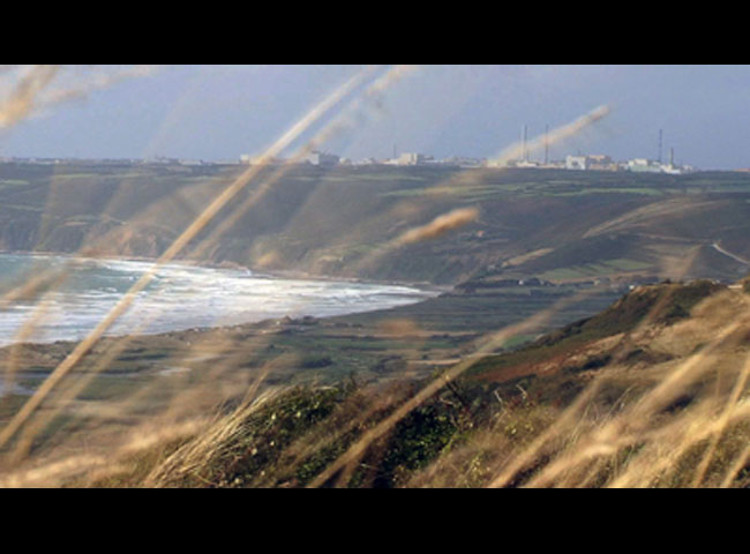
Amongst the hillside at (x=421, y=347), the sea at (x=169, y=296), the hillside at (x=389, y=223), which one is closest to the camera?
the hillside at (x=421, y=347)

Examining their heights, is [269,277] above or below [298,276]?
above

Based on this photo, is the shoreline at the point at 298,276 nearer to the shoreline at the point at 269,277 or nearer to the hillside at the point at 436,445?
the shoreline at the point at 269,277

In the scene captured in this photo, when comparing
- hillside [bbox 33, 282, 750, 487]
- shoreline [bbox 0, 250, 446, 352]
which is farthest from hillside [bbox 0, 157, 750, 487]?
shoreline [bbox 0, 250, 446, 352]

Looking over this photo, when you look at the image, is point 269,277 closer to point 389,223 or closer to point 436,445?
point 389,223

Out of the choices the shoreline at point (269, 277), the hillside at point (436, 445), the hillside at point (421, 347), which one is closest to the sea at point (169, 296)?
the shoreline at point (269, 277)

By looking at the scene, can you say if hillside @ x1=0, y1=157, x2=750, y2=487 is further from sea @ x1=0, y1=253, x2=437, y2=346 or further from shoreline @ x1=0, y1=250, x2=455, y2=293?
sea @ x1=0, y1=253, x2=437, y2=346

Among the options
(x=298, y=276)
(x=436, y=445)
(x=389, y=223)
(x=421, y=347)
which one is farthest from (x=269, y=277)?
(x=436, y=445)

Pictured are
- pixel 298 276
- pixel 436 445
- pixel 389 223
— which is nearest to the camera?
pixel 436 445

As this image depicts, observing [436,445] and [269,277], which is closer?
[436,445]
